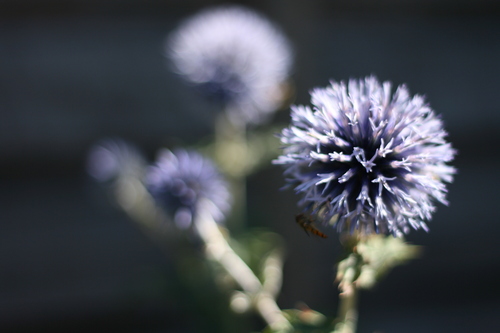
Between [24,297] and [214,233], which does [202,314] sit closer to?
[214,233]

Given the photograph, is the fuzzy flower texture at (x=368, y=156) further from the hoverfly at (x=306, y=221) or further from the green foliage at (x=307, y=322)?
the green foliage at (x=307, y=322)

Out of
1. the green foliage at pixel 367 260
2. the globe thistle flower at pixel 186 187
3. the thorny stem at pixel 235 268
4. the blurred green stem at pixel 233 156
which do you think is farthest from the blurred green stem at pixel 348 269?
the blurred green stem at pixel 233 156

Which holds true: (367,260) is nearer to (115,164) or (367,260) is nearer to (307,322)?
(307,322)

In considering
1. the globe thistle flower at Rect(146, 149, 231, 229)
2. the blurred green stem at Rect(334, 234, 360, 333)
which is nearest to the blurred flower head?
the globe thistle flower at Rect(146, 149, 231, 229)

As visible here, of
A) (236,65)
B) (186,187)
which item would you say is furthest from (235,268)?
(236,65)

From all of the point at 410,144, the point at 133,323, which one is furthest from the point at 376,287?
the point at 410,144

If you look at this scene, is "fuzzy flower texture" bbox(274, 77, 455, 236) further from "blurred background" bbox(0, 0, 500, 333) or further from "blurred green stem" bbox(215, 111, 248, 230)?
"blurred background" bbox(0, 0, 500, 333)
